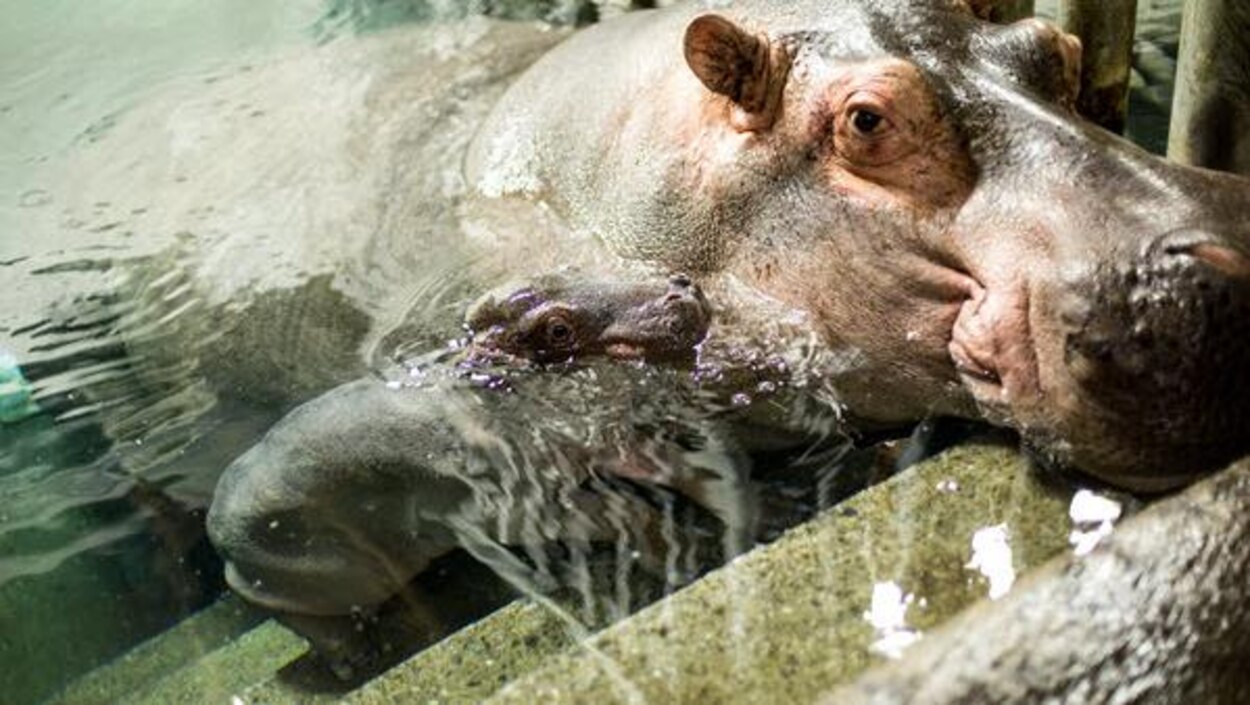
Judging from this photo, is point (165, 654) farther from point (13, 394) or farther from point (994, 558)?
point (994, 558)

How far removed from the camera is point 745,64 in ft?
12.4

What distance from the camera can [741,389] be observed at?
12.8 feet

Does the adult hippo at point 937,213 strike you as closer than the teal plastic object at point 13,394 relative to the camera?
Yes

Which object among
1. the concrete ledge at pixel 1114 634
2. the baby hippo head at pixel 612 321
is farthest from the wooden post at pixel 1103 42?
the concrete ledge at pixel 1114 634

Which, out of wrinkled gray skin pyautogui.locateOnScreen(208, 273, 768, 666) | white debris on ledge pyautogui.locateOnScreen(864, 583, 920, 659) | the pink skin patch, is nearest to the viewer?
white debris on ledge pyautogui.locateOnScreen(864, 583, 920, 659)

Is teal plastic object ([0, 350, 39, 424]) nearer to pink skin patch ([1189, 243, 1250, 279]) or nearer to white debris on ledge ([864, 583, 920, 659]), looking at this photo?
white debris on ledge ([864, 583, 920, 659])

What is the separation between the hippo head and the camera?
283cm

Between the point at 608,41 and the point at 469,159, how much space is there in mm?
615

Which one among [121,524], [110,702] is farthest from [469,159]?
[110,702]

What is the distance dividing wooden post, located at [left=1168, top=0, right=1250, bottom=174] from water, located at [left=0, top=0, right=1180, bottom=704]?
1.55m

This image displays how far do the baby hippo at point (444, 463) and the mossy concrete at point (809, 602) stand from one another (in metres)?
1.08

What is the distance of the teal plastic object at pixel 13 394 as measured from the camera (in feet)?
16.1

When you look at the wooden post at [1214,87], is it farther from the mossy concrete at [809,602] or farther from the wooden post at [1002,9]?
the mossy concrete at [809,602]

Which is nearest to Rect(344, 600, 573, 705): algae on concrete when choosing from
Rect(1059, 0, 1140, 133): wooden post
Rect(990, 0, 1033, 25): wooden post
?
Rect(990, 0, 1033, 25): wooden post
